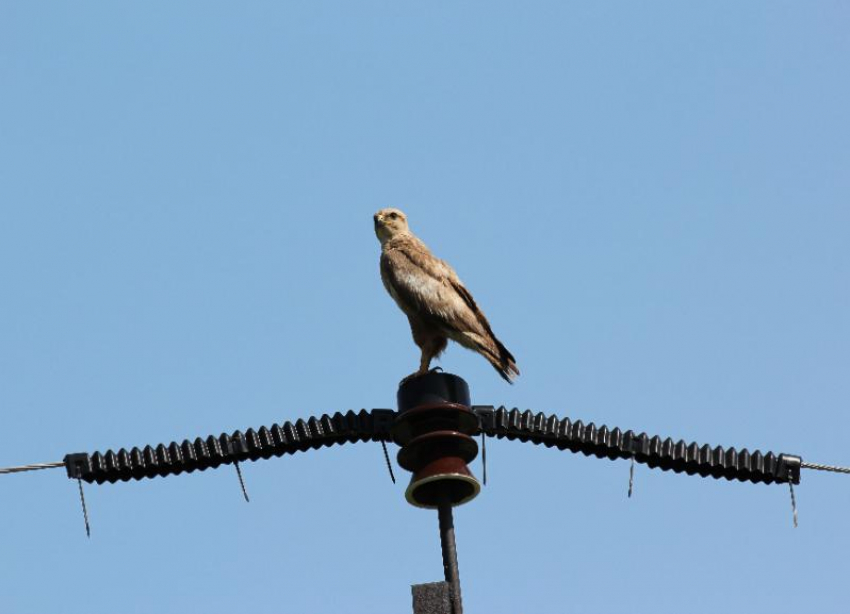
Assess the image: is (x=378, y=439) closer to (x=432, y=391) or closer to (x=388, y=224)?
(x=432, y=391)

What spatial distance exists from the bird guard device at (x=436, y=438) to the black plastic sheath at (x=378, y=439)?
5.4 inches

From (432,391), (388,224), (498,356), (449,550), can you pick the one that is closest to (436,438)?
(432,391)

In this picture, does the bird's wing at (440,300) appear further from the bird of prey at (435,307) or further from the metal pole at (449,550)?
the metal pole at (449,550)

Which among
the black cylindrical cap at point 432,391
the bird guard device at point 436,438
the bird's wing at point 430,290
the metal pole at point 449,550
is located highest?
the bird's wing at point 430,290

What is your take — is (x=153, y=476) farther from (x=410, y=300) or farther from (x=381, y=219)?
(x=381, y=219)

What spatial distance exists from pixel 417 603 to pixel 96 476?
199cm

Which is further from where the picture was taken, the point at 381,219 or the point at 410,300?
the point at 381,219

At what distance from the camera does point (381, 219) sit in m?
13.1

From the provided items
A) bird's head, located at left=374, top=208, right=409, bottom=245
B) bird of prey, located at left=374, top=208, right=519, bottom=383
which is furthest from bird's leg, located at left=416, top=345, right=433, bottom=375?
bird's head, located at left=374, top=208, right=409, bottom=245

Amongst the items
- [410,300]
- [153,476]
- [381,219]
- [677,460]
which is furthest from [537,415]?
[381,219]

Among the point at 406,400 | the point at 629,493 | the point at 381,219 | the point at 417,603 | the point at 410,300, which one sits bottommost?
the point at 417,603

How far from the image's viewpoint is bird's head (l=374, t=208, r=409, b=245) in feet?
42.8

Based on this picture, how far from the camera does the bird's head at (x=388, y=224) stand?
42.8ft

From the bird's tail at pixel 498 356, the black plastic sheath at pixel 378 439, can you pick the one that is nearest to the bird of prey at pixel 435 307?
the bird's tail at pixel 498 356
